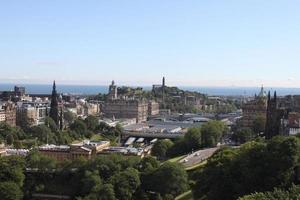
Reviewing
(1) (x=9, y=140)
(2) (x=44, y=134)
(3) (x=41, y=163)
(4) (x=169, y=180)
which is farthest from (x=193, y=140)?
(1) (x=9, y=140)

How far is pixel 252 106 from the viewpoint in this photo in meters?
87.4

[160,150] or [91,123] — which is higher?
[91,123]

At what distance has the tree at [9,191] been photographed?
3953 cm

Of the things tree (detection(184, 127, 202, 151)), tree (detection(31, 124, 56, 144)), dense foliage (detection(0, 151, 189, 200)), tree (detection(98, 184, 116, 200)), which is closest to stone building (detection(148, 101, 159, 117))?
tree (detection(31, 124, 56, 144))

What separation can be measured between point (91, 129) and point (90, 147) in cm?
2696

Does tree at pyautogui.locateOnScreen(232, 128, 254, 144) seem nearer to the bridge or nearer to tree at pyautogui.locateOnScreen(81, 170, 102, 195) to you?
the bridge

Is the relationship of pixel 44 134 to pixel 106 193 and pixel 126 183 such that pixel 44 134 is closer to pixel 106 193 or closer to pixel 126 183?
pixel 126 183

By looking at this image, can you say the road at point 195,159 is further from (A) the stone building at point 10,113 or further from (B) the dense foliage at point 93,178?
(A) the stone building at point 10,113

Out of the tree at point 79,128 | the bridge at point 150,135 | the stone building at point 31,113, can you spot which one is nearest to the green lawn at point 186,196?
the bridge at point 150,135

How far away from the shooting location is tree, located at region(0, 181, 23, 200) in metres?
39.5

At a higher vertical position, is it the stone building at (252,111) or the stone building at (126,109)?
the stone building at (252,111)

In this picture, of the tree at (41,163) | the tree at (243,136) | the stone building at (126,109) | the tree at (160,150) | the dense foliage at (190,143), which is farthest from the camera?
the stone building at (126,109)

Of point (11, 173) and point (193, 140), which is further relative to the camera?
point (193, 140)

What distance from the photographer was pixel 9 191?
131ft
